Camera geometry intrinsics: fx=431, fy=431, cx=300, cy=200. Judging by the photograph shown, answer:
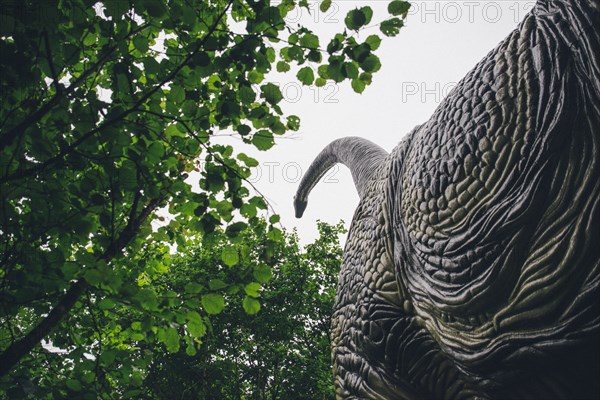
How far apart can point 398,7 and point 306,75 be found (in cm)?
43

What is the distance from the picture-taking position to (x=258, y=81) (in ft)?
6.43

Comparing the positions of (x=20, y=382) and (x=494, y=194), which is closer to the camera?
(x=494, y=194)

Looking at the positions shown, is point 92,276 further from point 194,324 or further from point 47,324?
point 47,324

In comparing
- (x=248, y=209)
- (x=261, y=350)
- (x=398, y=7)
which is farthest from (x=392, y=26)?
(x=261, y=350)

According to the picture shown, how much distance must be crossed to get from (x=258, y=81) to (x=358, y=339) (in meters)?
1.20

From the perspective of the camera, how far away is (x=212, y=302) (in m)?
1.66

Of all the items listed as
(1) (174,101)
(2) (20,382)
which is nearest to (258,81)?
(1) (174,101)

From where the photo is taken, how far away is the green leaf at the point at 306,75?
1745mm

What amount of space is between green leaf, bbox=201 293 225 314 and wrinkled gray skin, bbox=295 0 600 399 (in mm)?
590

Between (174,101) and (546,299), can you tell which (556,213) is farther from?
(174,101)

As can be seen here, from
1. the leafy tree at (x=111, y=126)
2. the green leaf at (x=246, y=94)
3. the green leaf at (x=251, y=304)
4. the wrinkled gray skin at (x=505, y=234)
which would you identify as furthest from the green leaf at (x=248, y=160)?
the wrinkled gray skin at (x=505, y=234)

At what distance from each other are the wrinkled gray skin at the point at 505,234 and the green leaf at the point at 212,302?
59 cm

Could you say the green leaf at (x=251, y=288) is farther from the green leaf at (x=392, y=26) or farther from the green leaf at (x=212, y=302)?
the green leaf at (x=392, y=26)

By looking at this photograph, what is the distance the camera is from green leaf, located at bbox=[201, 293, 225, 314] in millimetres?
1649
